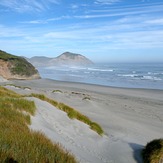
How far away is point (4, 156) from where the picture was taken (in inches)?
175

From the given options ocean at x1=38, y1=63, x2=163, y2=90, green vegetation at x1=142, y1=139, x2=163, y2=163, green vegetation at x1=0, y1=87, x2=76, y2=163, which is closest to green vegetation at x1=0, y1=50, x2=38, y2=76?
ocean at x1=38, y1=63, x2=163, y2=90

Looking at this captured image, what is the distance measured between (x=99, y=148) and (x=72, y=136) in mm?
1087

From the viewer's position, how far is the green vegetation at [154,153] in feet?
23.9

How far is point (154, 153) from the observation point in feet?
24.7

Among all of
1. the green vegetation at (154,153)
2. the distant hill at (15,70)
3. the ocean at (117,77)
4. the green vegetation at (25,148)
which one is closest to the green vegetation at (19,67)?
the distant hill at (15,70)

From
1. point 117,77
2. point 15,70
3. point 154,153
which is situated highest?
point 15,70

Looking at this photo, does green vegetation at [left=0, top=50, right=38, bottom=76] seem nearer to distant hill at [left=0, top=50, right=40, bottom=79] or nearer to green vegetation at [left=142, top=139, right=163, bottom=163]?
distant hill at [left=0, top=50, right=40, bottom=79]

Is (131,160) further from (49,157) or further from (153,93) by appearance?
(153,93)

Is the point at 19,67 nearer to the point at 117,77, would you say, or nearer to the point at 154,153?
the point at 117,77

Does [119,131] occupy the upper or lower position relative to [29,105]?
lower

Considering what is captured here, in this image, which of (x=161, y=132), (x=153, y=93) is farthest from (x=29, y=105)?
(x=153, y=93)

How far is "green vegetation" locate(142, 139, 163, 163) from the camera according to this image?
7.27m

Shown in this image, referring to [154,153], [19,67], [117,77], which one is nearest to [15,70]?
[19,67]

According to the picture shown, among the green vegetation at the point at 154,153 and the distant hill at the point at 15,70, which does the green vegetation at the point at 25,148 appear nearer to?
the green vegetation at the point at 154,153
